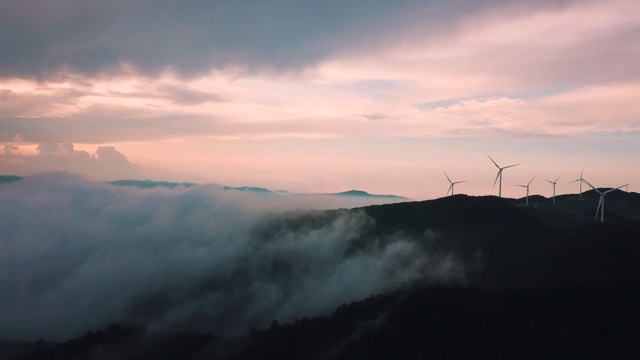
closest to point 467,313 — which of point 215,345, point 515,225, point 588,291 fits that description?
point 588,291

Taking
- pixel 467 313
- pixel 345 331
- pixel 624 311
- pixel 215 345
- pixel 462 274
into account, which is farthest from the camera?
pixel 215 345

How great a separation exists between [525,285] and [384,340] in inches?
1604

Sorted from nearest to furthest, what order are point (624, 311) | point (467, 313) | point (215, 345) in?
point (624, 311) → point (467, 313) → point (215, 345)

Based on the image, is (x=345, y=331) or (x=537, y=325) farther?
(x=345, y=331)

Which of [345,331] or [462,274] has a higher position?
[462,274]

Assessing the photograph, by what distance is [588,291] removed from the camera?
11081 centimetres

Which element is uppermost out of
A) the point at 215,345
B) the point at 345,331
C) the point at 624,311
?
the point at 624,311

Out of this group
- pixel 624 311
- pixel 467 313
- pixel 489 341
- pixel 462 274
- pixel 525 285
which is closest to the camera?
pixel 624 311

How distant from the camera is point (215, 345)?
190625mm

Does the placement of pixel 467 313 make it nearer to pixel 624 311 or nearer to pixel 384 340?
pixel 384 340

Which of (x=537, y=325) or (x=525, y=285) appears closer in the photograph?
(x=537, y=325)

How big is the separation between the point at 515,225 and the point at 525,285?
6654 cm

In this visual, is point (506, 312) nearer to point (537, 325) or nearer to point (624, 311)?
point (537, 325)

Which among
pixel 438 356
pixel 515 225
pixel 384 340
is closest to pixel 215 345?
pixel 384 340
